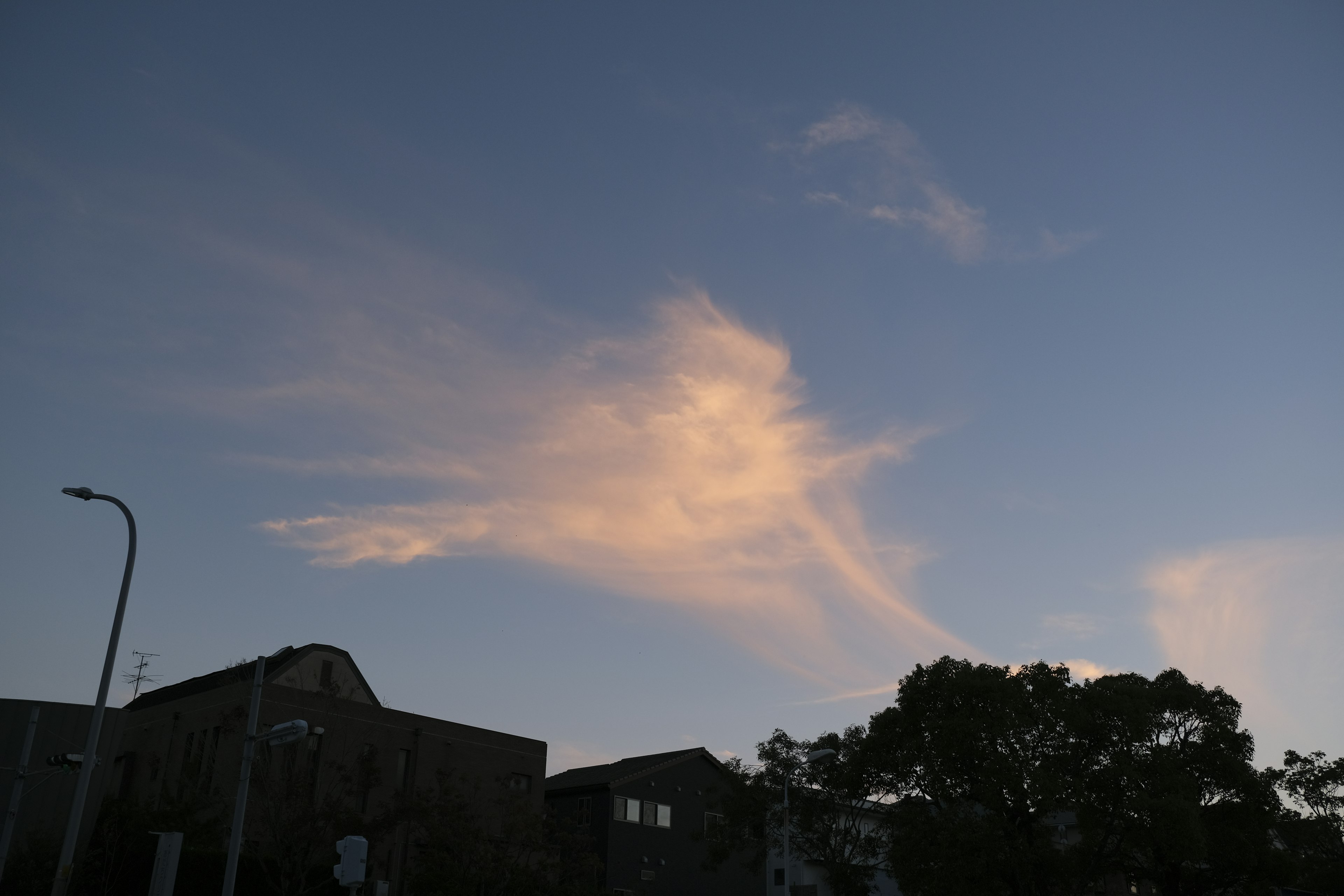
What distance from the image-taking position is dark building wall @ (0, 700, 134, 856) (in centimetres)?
3369

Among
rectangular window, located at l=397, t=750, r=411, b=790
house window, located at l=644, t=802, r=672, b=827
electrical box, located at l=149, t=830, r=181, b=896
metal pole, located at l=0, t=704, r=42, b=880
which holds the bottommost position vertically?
electrical box, located at l=149, t=830, r=181, b=896

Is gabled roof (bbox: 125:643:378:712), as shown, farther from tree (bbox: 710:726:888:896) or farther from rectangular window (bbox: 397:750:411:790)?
tree (bbox: 710:726:888:896)

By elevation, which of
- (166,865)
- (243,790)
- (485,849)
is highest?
(243,790)

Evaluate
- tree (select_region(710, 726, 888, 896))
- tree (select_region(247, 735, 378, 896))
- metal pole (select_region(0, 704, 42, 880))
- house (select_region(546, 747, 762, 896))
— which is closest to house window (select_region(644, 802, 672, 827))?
house (select_region(546, 747, 762, 896))

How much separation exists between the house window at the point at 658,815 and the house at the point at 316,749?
6806 mm

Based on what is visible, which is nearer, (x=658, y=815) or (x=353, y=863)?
(x=353, y=863)

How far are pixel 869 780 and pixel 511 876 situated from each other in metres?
13.6

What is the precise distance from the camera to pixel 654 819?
53.6 m

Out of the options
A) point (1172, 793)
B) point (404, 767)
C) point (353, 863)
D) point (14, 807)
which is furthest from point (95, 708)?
point (1172, 793)

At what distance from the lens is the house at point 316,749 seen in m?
35.8

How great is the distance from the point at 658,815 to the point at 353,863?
37.7 m

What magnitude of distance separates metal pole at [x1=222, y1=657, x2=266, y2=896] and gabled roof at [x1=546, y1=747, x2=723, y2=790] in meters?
31.1

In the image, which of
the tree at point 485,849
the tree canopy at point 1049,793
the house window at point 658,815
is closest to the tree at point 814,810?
the tree canopy at point 1049,793

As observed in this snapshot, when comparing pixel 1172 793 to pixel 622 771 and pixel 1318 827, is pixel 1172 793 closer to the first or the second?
pixel 1318 827
